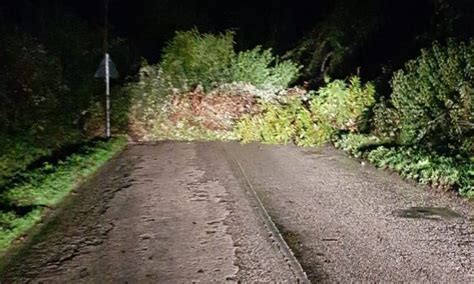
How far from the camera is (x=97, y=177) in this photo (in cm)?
959

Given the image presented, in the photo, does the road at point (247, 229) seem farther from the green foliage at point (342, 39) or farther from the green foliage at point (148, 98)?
the green foliage at point (342, 39)

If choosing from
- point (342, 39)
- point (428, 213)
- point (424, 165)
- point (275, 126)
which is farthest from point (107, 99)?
point (342, 39)

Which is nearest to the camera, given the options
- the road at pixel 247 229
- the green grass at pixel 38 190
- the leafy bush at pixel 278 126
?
the road at pixel 247 229

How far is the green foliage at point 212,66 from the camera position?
14992 mm

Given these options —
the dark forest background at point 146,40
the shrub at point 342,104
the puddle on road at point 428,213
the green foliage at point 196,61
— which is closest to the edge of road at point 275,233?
the puddle on road at point 428,213

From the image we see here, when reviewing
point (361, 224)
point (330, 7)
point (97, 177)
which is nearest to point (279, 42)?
point (330, 7)

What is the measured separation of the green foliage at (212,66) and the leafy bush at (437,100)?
13.7ft

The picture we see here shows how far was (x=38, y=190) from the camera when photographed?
8.05 metres

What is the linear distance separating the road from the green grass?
7.9 inches

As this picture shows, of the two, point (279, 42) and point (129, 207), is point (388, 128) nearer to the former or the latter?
point (129, 207)

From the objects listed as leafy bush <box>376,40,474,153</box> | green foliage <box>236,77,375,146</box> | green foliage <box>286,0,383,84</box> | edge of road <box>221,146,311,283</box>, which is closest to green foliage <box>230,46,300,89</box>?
green foliage <box>236,77,375,146</box>

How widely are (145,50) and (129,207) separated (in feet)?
61.3

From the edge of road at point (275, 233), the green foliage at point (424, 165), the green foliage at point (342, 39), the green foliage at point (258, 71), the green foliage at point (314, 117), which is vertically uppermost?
the green foliage at point (342, 39)

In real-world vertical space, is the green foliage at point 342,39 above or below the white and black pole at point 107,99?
above
